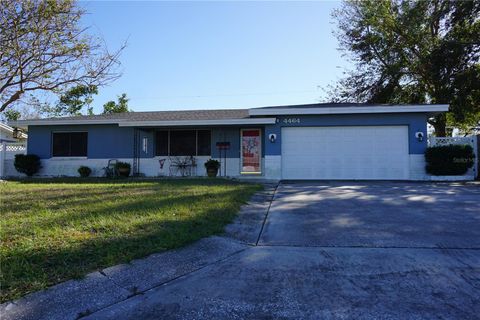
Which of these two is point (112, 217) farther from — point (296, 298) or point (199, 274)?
point (296, 298)

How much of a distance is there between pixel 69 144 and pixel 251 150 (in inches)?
357

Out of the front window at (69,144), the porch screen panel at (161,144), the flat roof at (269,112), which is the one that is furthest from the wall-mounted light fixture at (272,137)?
the front window at (69,144)

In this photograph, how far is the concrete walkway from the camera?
3.35m

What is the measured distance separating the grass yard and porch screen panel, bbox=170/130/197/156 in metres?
8.85

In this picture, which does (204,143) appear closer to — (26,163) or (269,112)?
(269,112)

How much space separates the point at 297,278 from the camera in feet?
13.5

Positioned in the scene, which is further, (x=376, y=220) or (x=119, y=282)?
(x=376, y=220)

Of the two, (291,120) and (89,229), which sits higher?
(291,120)

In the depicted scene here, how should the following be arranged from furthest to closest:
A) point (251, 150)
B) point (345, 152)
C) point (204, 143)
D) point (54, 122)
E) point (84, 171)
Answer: point (54, 122)
point (84, 171)
point (204, 143)
point (251, 150)
point (345, 152)

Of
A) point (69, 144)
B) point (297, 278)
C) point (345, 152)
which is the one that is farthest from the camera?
point (69, 144)

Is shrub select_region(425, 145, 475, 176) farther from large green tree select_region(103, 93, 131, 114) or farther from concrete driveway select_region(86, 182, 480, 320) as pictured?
large green tree select_region(103, 93, 131, 114)

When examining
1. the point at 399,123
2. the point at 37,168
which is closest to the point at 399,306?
the point at 399,123

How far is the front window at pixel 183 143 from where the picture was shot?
1794cm

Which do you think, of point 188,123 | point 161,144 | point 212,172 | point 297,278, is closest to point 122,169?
point 161,144
